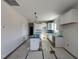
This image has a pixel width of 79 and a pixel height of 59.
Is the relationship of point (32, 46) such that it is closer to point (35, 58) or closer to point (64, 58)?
point (35, 58)

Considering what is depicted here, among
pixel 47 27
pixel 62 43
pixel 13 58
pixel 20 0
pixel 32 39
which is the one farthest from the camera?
pixel 47 27

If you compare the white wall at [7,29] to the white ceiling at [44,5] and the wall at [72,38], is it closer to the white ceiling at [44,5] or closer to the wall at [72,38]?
the white ceiling at [44,5]

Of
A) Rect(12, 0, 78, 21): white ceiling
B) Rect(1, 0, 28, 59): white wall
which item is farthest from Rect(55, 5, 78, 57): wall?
Rect(1, 0, 28, 59): white wall

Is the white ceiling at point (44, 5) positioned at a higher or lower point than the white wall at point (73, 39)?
higher

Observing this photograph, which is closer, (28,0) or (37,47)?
(28,0)

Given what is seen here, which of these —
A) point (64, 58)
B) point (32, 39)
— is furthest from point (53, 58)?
point (32, 39)

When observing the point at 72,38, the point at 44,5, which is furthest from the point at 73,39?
the point at 44,5

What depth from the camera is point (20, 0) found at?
3.92 metres

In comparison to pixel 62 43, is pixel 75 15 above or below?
above

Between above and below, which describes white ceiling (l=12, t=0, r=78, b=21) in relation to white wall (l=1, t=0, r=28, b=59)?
above

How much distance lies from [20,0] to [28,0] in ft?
1.03

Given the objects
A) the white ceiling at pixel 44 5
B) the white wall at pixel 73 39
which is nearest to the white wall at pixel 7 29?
the white ceiling at pixel 44 5

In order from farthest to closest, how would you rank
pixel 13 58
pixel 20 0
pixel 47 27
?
pixel 47 27
pixel 13 58
pixel 20 0

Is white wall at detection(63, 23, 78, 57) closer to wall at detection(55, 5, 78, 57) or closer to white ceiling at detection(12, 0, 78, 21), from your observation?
wall at detection(55, 5, 78, 57)
